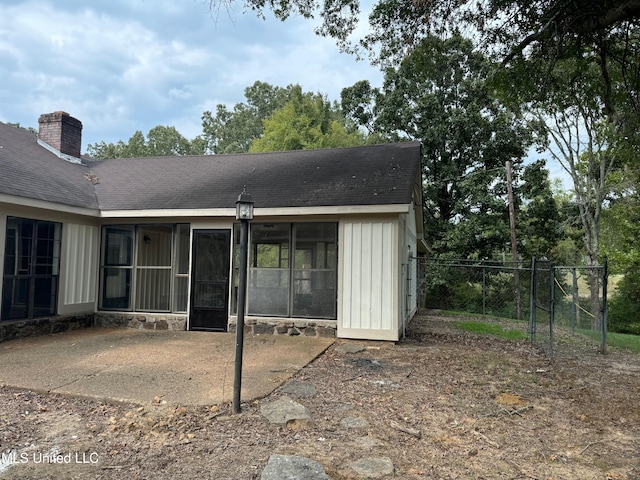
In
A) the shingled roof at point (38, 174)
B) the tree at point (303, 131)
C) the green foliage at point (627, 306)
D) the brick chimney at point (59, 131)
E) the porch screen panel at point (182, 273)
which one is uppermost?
the tree at point (303, 131)

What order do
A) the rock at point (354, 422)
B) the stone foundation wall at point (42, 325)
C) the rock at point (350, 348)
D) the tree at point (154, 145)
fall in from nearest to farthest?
the rock at point (354, 422) < the rock at point (350, 348) < the stone foundation wall at point (42, 325) < the tree at point (154, 145)

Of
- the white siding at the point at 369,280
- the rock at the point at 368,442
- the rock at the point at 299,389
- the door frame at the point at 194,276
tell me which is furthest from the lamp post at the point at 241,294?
the door frame at the point at 194,276

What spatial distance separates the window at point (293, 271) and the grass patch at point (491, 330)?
408 centimetres

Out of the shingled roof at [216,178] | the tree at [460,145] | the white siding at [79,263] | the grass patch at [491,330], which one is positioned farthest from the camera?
the tree at [460,145]

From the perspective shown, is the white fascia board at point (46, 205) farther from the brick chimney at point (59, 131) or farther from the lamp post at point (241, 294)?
the lamp post at point (241, 294)

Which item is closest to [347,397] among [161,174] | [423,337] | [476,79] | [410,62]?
[423,337]

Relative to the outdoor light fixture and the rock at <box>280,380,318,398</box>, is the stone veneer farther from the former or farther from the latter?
the outdoor light fixture

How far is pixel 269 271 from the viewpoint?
777 cm

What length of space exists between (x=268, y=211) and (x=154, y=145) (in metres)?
30.2

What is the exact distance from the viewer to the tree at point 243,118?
3606cm

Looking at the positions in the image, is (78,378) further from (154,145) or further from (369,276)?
(154,145)

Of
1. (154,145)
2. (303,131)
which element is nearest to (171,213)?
(303,131)

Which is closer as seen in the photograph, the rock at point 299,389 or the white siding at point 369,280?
the rock at point 299,389

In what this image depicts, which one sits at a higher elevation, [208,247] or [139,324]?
[208,247]
